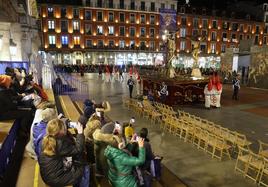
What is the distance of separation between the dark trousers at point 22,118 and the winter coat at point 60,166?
325 centimetres

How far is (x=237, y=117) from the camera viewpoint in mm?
12820

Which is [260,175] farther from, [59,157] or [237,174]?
[59,157]

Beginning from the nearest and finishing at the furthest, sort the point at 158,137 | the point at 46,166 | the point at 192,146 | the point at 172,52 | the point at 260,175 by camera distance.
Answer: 1. the point at 46,166
2. the point at 260,175
3. the point at 192,146
4. the point at 158,137
5. the point at 172,52

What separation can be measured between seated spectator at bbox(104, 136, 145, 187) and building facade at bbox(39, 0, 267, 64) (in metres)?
47.1

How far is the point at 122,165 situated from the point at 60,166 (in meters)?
0.91

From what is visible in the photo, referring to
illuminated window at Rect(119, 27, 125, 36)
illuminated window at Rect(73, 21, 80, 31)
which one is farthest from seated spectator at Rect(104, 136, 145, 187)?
illuminated window at Rect(119, 27, 125, 36)

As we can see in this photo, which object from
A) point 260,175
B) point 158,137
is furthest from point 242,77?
point 260,175

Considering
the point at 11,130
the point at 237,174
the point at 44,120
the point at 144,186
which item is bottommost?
the point at 237,174

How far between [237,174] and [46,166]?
5106 mm

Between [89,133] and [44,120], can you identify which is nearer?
[44,120]

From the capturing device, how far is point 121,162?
3.76 meters

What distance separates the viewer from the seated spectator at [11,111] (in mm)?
6156

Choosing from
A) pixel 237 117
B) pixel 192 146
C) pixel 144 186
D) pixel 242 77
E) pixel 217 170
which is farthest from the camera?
pixel 242 77

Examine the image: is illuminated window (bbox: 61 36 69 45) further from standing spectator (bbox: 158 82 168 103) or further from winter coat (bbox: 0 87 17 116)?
winter coat (bbox: 0 87 17 116)
